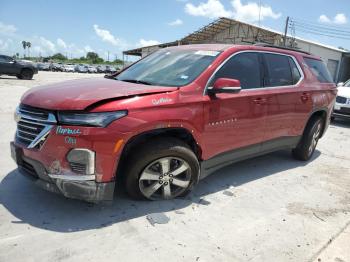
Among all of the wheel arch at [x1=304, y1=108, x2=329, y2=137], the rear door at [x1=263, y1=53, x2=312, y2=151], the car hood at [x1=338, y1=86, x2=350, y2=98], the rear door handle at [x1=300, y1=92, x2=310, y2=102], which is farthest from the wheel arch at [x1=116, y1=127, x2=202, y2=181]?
the car hood at [x1=338, y1=86, x2=350, y2=98]

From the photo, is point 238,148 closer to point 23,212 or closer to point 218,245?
point 218,245

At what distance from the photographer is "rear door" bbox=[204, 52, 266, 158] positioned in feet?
12.6

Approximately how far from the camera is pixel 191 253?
9.46 ft

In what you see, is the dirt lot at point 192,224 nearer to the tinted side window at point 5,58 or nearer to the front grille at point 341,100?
the front grille at point 341,100

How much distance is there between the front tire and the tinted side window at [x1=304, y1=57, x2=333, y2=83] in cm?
305

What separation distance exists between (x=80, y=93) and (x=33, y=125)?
1.74ft

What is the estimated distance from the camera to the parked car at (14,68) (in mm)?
21219

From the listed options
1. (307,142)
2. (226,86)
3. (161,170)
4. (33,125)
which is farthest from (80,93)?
(307,142)

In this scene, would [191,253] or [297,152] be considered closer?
[191,253]

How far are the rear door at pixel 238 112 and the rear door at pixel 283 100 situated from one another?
188mm

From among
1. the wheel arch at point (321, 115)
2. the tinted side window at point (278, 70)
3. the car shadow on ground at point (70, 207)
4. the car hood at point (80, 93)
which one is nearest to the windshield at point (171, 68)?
the car hood at point (80, 93)

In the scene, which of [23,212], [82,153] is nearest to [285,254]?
[82,153]

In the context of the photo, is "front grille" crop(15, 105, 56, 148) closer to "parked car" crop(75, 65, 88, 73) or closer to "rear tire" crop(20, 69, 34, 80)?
"rear tire" crop(20, 69, 34, 80)

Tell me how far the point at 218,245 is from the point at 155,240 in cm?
56
